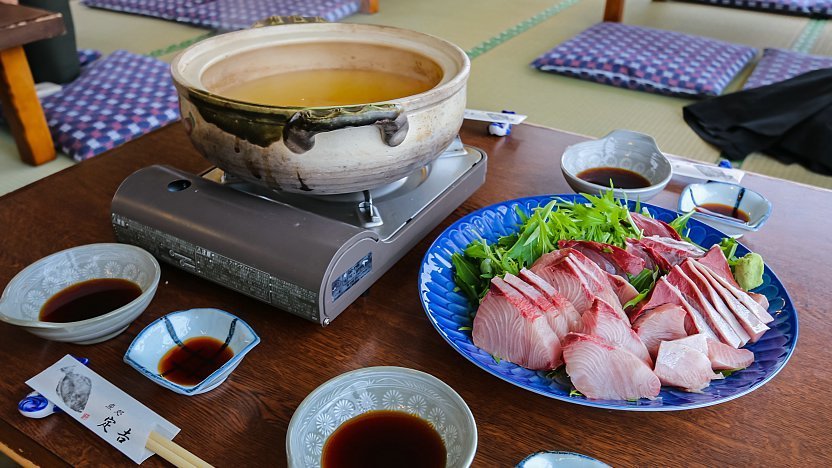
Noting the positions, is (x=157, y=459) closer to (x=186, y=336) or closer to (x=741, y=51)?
(x=186, y=336)

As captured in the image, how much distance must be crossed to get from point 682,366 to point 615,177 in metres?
0.60

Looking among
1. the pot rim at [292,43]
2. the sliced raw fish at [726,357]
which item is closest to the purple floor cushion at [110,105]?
the pot rim at [292,43]

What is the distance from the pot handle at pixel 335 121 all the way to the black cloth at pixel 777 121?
1.91 metres

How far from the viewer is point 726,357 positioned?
2.74 feet

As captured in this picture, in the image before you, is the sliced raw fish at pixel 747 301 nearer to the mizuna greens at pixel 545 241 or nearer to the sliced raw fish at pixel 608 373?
the mizuna greens at pixel 545 241

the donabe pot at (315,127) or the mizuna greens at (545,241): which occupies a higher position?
the donabe pot at (315,127)

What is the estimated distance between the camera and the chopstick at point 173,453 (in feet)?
2.42

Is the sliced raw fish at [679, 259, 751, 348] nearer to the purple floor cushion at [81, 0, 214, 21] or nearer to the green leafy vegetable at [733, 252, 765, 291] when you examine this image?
the green leafy vegetable at [733, 252, 765, 291]

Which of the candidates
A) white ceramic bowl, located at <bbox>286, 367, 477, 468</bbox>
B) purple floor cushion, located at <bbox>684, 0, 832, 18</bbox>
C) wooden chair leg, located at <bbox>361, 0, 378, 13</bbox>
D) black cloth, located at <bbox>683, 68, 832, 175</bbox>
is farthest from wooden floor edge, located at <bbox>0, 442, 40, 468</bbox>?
purple floor cushion, located at <bbox>684, 0, 832, 18</bbox>

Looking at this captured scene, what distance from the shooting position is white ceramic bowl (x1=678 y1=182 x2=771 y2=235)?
1.17 meters

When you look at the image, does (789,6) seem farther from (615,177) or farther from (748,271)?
(748,271)

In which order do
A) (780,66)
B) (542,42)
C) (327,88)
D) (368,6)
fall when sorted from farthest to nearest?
(368,6) < (542,42) < (780,66) < (327,88)

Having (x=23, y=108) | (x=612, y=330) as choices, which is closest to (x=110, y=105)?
(x=23, y=108)

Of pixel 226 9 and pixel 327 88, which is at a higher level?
pixel 327 88
